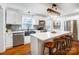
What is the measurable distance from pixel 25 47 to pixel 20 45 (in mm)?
115

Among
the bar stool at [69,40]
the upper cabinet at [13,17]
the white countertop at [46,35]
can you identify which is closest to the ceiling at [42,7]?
the upper cabinet at [13,17]

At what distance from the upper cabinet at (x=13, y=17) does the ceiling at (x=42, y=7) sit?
0.33 ft

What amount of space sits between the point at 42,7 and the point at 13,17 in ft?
2.04

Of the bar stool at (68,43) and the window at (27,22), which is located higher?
the window at (27,22)

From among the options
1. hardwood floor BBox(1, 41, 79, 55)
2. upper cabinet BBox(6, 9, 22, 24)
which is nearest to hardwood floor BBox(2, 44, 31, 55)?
hardwood floor BBox(1, 41, 79, 55)

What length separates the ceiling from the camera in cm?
258

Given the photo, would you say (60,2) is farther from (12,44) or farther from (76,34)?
(12,44)

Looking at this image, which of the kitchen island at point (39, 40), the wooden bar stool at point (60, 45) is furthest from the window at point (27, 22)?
the wooden bar stool at point (60, 45)

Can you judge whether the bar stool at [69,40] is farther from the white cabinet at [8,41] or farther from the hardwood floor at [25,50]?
the white cabinet at [8,41]

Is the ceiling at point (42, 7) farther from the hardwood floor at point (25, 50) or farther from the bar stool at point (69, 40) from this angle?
the hardwood floor at point (25, 50)

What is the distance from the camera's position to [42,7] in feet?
8.55

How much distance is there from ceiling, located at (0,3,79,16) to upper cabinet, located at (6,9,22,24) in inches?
4.0

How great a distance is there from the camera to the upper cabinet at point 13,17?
102 inches

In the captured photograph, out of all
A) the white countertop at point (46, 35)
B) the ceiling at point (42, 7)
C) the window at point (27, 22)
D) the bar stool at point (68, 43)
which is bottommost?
the bar stool at point (68, 43)
